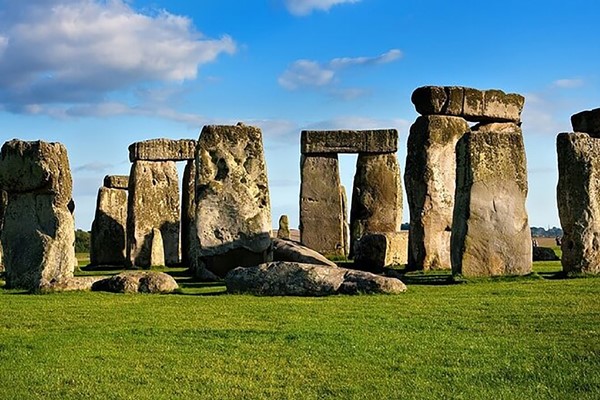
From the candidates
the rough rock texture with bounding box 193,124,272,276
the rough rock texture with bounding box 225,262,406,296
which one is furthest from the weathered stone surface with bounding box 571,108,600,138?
the rough rock texture with bounding box 225,262,406,296

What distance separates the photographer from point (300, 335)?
8.91m

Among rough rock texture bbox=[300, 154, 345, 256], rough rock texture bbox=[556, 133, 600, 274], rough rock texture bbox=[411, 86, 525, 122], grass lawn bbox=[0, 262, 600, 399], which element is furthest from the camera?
rough rock texture bbox=[300, 154, 345, 256]

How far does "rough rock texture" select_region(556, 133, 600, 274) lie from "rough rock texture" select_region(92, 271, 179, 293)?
6932mm

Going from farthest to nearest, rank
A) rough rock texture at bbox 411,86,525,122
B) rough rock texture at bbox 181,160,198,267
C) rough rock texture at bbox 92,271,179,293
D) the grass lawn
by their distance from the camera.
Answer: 1. rough rock texture at bbox 181,160,198,267
2. rough rock texture at bbox 411,86,525,122
3. rough rock texture at bbox 92,271,179,293
4. the grass lawn

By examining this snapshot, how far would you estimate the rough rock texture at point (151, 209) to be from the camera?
80.4ft

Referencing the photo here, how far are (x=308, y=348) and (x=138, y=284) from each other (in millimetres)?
6265

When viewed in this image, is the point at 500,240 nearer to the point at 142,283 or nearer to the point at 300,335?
the point at 142,283

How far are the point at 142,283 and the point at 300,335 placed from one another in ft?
18.6

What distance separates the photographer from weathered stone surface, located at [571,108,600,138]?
19.8m

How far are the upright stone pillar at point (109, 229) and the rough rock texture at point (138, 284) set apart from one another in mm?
11674

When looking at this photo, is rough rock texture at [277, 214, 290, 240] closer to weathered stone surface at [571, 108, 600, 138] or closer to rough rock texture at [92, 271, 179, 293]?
weathered stone surface at [571, 108, 600, 138]

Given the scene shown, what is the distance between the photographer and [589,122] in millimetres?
19969

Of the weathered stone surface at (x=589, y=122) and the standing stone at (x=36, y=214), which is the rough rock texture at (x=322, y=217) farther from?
the standing stone at (x=36, y=214)

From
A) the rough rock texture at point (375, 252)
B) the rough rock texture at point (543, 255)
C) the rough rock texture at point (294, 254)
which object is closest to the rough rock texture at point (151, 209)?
the rough rock texture at point (294, 254)
